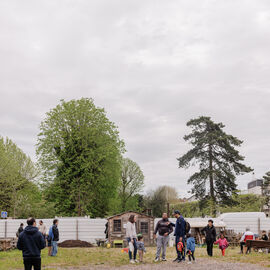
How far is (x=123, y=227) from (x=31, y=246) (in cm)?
2007

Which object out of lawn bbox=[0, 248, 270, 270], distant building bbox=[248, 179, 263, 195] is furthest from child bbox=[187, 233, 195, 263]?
distant building bbox=[248, 179, 263, 195]

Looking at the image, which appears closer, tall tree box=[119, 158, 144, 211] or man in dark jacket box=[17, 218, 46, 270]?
man in dark jacket box=[17, 218, 46, 270]

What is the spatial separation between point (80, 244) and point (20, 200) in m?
13.7

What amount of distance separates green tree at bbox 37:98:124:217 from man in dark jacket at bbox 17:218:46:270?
27550 millimetres

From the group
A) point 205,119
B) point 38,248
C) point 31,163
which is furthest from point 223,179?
point 38,248

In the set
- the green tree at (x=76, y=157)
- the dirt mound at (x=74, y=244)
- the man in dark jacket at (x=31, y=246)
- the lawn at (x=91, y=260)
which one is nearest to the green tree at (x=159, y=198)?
the green tree at (x=76, y=157)

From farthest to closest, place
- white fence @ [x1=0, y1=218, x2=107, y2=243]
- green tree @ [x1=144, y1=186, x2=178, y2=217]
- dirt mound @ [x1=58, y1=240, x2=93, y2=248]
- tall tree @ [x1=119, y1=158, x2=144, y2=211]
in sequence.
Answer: green tree @ [x1=144, y1=186, x2=178, y2=217]
tall tree @ [x1=119, y1=158, x2=144, y2=211]
white fence @ [x1=0, y1=218, x2=107, y2=243]
dirt mound @ [x1=58, y1=240, x2=93, y2=248]

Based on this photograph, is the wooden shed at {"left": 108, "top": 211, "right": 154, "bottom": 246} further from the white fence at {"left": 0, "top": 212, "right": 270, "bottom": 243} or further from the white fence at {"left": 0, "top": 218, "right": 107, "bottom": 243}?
the white fence at {"left": 0, "top": 218, "right": 107, "bottom": 243}

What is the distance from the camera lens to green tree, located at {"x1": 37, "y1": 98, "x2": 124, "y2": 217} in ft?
121

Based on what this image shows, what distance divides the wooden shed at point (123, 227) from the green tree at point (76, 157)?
861cm

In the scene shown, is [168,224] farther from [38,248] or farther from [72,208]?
[72,208]

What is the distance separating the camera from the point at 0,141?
135 ft

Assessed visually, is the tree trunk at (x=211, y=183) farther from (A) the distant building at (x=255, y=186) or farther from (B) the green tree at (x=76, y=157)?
(A) the distant building at (x=255, y=186)

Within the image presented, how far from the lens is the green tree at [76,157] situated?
3694 centimetres
